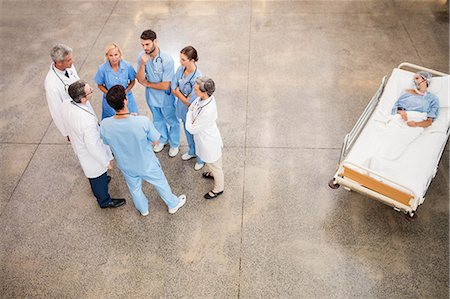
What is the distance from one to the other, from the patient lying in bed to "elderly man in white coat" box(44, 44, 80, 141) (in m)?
3.31

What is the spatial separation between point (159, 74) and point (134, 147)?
109 cm

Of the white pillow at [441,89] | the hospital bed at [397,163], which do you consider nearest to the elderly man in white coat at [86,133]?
the hospital bed at [397,163]

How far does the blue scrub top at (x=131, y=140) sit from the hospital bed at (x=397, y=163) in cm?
202

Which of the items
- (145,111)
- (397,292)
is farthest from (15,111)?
(397,292)

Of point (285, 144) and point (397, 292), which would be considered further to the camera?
point (285, 144)

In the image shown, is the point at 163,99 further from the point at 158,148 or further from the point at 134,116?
the point at 134,116

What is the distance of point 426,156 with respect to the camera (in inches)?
167

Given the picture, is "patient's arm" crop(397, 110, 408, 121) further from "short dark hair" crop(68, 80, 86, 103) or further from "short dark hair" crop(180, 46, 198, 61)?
"short dark hair" crop(68, 80, 86, 103)

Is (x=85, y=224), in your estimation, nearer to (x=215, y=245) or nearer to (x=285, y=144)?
(x=215, y=245)

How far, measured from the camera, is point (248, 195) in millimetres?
4570

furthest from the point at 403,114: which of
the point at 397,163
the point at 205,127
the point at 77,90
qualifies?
the point at 77,90

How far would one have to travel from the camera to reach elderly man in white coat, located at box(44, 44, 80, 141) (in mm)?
3859

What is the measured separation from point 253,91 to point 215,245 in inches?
106

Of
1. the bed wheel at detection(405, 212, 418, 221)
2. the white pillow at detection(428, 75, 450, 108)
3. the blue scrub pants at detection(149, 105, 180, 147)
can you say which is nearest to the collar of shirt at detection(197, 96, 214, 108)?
the blue scrub pants at detection(149, 105, 180, 147)
